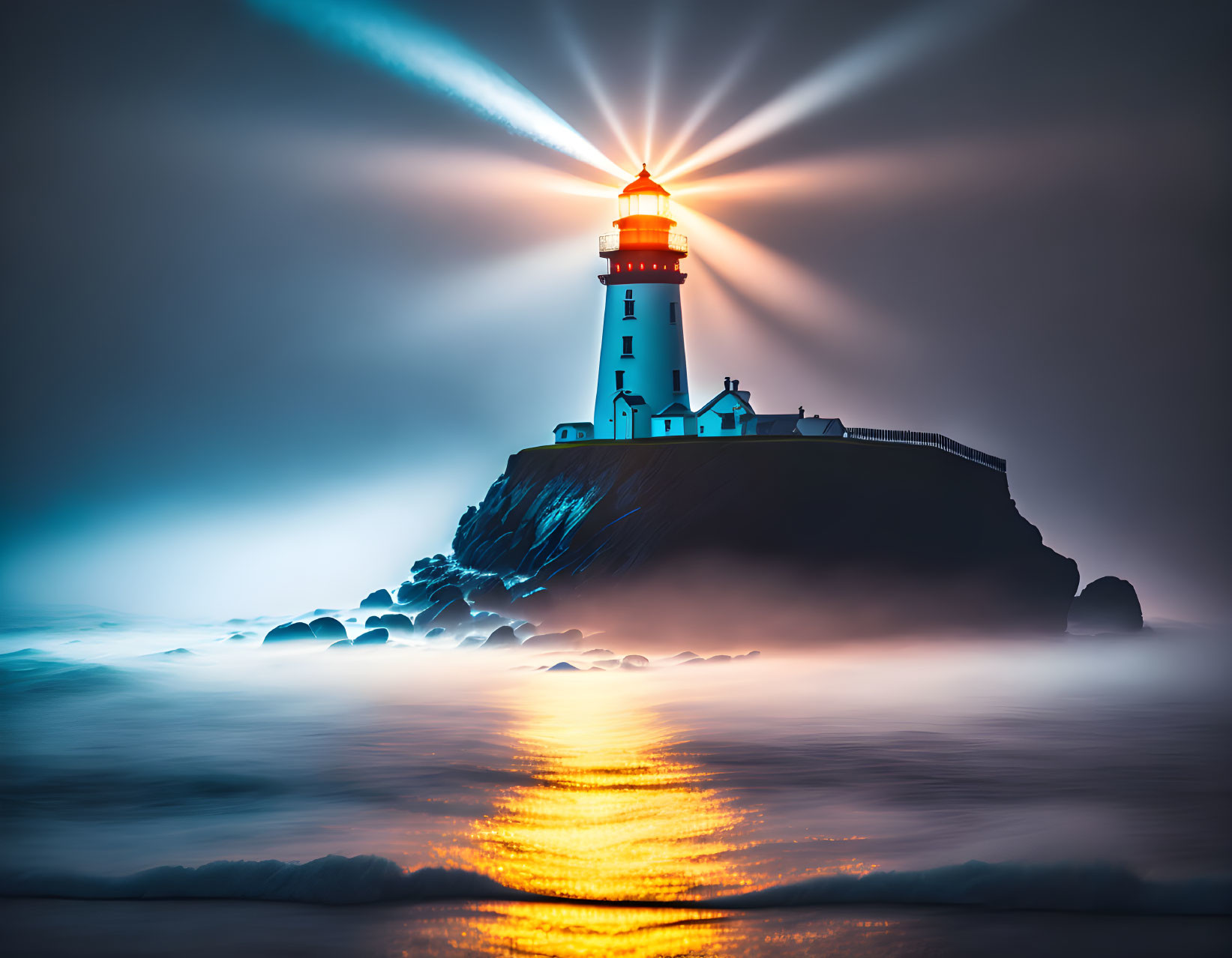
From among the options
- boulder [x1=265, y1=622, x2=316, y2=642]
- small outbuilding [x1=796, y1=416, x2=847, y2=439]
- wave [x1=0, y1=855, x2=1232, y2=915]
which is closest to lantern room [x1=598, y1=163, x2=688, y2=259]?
small outbuilding [x1=796, y1=416, x2=847, y2=439]

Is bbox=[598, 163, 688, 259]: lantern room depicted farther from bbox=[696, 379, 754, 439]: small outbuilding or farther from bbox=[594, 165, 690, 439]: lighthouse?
bbox=[696, 379, 754, 439]: small outbuilding

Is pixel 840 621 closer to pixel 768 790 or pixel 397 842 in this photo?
pixel 768 790

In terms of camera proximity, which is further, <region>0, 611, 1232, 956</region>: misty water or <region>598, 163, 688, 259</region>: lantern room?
<region>598, 163, 688, 259</region>: lantern room

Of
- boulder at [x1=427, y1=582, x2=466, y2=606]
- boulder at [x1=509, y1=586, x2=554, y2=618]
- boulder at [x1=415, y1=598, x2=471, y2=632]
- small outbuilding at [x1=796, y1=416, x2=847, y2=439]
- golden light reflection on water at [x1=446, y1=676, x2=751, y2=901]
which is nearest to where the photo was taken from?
golden light reflection on water at [x1=446, y1=676, x2=751, y2=901]

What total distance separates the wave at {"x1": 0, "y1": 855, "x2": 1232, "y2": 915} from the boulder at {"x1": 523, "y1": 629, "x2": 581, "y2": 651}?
1508 cm

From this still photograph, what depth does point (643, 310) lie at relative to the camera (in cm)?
3344

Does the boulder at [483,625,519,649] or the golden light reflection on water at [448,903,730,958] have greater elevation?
the boulder at [483,625,519,649]

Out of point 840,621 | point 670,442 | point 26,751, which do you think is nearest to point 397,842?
point 26,751

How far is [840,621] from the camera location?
26.5 meters

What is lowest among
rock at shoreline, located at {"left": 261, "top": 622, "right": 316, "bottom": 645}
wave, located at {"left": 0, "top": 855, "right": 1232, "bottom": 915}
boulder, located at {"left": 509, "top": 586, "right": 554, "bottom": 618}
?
wave, located at {"left": 0, "top": 855, "right": 1232, "bottom": 915}

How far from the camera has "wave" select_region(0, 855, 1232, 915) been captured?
9.33m

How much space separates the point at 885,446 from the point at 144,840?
2185cm

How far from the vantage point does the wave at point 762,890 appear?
9.33 m

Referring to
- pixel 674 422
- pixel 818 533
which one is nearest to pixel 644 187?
pixel 674 422
